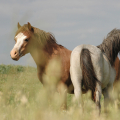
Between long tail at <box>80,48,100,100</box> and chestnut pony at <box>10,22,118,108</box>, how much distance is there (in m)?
0.56

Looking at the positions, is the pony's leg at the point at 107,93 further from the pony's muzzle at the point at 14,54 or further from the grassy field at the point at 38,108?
the pony's muzzle at the point at 14,54

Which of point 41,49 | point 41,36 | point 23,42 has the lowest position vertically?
point 41,49

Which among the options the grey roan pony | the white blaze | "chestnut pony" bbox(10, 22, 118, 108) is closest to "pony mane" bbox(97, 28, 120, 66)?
the grey roan pony

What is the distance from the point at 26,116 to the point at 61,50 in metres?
2.53

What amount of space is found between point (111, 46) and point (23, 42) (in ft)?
6.60

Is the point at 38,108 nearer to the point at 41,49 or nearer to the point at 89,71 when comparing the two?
the point at 89,71

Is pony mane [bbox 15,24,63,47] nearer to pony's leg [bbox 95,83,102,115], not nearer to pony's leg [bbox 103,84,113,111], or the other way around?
pony's leg [bbox 95,83,102,115]

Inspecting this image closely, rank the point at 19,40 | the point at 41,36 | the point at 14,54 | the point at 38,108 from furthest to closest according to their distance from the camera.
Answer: the point at 41,36 → the point at 19,40 → the point at 14,54 → the point at 38,108

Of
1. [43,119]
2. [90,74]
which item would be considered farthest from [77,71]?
[43,119]

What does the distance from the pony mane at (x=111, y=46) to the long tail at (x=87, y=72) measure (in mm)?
707

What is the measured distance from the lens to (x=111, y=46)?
14.1 feet

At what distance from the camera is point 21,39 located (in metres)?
4.01

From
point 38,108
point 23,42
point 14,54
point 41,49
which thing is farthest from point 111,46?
point 38,108

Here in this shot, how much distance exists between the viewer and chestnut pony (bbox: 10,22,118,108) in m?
4.03
